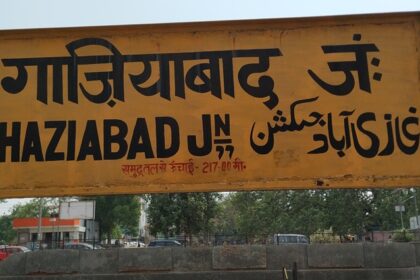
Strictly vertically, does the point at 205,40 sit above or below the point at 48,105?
above

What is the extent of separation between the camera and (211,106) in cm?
632

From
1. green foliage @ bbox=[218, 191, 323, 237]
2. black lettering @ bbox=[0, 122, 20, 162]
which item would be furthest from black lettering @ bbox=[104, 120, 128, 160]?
green foliage @ bbox=[218, 191, 323, 237]

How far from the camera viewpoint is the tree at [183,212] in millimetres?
30578

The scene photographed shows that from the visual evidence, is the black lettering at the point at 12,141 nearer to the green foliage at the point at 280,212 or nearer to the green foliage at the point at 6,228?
the green foliage at the point at 280,212

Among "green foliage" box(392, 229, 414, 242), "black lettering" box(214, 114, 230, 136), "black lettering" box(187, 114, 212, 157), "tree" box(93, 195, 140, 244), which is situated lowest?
"green foliage" box(392, 229, 414, 242)

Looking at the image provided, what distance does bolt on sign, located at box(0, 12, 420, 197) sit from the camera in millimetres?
6152

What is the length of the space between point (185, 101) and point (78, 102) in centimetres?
134

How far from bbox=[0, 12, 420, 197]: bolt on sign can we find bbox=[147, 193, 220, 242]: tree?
24.0 meters

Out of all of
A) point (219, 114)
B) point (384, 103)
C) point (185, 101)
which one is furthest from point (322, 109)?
point (185, 101)

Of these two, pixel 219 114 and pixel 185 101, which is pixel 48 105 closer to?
pixel 185 101

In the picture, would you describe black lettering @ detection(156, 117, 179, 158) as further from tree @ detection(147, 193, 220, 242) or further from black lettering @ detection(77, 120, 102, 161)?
tree @ detection(147, 193, 220, 242)

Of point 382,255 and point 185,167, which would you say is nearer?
point 185,167

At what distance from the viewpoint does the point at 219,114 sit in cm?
628

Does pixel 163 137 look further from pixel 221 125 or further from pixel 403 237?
pixel 403 237
